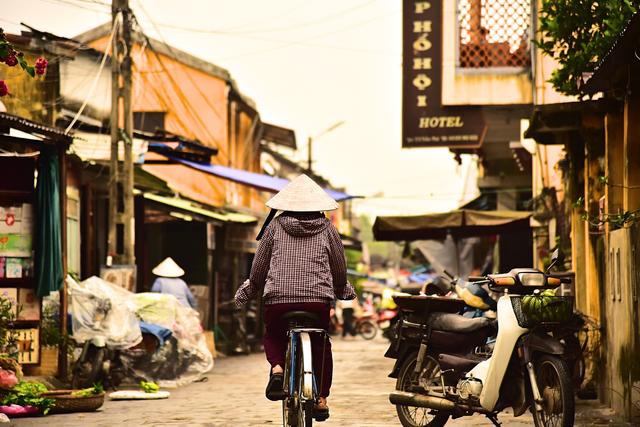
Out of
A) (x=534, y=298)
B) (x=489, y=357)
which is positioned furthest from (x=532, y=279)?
(x=489, y=357)

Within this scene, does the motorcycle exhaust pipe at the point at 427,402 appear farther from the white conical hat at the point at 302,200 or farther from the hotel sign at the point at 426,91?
the hotel sign at the point at 426,91

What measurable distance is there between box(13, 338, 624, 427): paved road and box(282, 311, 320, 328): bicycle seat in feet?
8.20

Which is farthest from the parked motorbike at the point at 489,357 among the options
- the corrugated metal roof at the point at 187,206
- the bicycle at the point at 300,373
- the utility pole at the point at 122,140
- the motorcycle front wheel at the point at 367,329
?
the motorcycle front wheel at the point at 367,329

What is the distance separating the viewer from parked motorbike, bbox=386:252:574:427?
8422mm

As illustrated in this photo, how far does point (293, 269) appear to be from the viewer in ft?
27.4

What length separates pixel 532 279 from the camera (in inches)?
345

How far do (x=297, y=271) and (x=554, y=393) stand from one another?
1922mm

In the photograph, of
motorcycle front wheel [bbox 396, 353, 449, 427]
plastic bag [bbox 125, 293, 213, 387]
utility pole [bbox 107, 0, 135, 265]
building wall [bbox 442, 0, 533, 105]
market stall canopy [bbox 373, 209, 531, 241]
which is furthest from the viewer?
market stall canopy [bbox 373, 209, 531, 241]

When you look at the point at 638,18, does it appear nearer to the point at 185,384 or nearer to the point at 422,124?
the point at 185,384

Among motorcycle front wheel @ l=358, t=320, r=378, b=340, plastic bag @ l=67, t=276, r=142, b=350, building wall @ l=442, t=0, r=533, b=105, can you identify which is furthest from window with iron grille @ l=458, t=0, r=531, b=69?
motorcycle front wheel @ l=358, t=320, r=378, b=340

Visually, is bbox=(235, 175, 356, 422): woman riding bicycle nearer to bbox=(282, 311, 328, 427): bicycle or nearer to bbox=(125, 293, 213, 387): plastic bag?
bbox=(282, 311, 328, 427): bicycle

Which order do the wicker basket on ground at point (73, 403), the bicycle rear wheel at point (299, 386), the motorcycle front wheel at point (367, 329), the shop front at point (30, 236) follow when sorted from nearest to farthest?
the bicycle rear wheel at point (299, 386) → the wicker basket on ground at point (73, 403) → the shop front at point (30, 236) → the motorcycle front wheel at point (367, 329)

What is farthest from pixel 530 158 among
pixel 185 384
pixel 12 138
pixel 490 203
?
pixel 12 138

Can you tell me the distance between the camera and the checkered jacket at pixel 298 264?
327 inches
